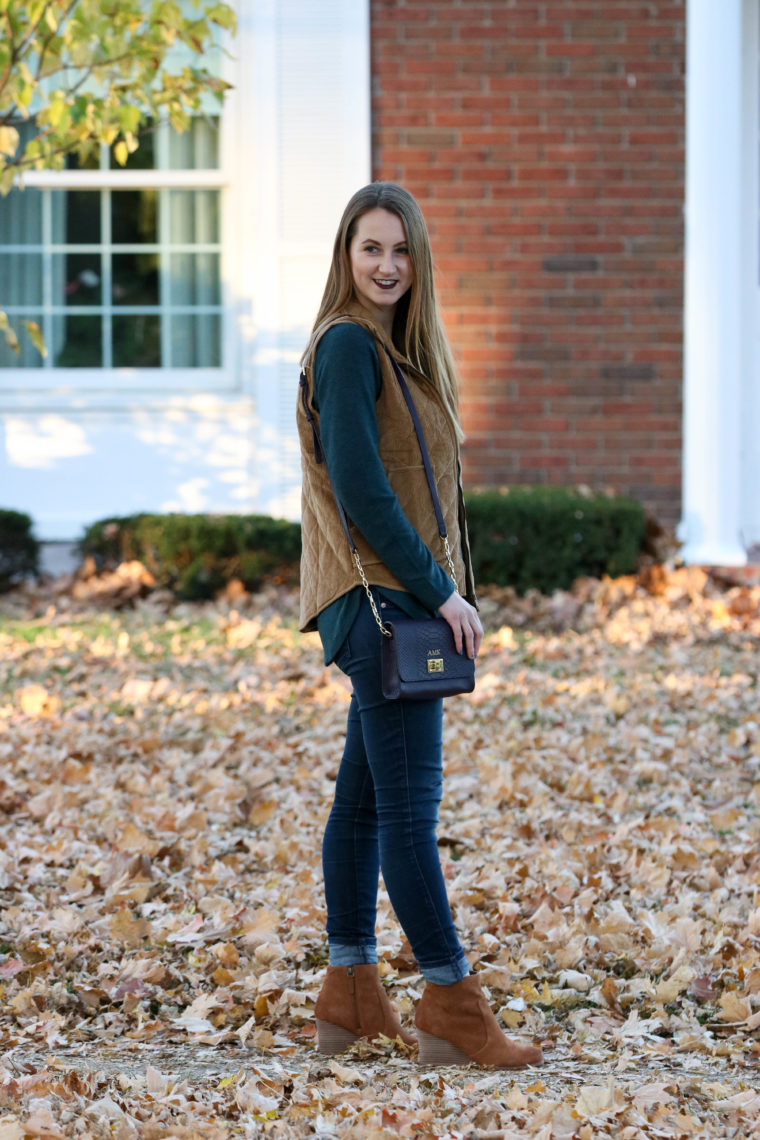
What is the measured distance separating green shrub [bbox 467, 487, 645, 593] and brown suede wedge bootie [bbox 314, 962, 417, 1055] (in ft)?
16.6

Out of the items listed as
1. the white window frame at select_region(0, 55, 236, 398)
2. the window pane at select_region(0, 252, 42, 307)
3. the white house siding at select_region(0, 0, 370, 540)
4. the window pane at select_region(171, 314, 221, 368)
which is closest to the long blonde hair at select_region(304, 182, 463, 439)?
the white house siding at select_region(0, 0, 370, 540)

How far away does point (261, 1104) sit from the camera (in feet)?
7.95

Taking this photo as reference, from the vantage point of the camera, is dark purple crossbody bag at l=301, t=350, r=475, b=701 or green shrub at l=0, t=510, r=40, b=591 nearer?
dark purple crossbody bag at l=301, t=350, r=475, b=701

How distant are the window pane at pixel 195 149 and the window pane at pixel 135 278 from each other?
66 centimetres

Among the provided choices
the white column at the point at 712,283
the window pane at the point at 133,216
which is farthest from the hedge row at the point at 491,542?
the window pane at the point at 133,216

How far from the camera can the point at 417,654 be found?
247 centimetres

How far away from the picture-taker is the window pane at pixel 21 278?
9.39 m

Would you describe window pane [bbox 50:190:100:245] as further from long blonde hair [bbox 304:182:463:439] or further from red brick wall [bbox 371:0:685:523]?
long blonde hair [bbox 304:182:463:439]

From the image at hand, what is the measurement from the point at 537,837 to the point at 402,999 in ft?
3.83

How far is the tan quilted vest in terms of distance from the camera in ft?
8.34

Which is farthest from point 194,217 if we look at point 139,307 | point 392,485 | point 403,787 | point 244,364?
point 403,787

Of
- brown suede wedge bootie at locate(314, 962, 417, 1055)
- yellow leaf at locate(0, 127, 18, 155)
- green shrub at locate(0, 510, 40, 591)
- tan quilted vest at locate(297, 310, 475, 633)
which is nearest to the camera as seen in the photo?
tan quilted vest at locate(297, 310, 475, 633)

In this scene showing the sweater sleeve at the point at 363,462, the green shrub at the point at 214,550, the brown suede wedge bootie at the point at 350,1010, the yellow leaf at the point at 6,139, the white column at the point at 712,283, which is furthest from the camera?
the white column at the point at 712,283

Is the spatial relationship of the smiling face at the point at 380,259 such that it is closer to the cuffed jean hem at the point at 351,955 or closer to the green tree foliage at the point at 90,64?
the cuffed jean hem at the point at 351,955
